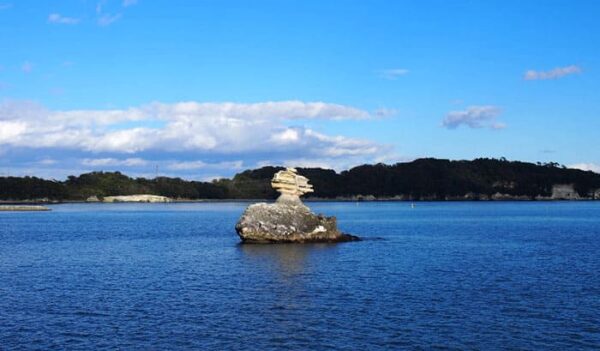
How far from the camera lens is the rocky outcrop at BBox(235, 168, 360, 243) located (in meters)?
67.9

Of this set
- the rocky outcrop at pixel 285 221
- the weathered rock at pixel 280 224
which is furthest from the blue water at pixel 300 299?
the rocky outcrop at pixel 285 221

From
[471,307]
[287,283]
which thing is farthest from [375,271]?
[471,307]

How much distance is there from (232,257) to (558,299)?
2957 cm

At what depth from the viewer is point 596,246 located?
6994 centimetres

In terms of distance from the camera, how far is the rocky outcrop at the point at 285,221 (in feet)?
223

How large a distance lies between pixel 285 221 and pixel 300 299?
32407 mm

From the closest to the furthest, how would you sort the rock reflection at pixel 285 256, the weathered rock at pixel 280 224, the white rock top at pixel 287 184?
the rock reflection at pixel 285 256, the weathered rock at pixel 280 224, the white rock top at pixel 287 184

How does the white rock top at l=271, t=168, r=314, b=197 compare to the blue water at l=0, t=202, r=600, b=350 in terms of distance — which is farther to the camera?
the white rock top at l=271, t=168, r=314, b=197

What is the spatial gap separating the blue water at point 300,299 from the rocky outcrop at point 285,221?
3337 millimetres

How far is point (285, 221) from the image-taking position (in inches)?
2680

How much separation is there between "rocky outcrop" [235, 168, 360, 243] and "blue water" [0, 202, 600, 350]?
3.34 metres

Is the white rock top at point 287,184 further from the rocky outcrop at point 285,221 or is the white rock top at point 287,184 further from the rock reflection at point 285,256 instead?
the rock reflection at point 285,256

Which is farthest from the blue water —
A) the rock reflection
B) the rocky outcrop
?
the rocky outcrop

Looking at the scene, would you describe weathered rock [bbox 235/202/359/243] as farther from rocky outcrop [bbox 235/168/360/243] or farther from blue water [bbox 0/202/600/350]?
blue water [bbox 0/202/600/350]
